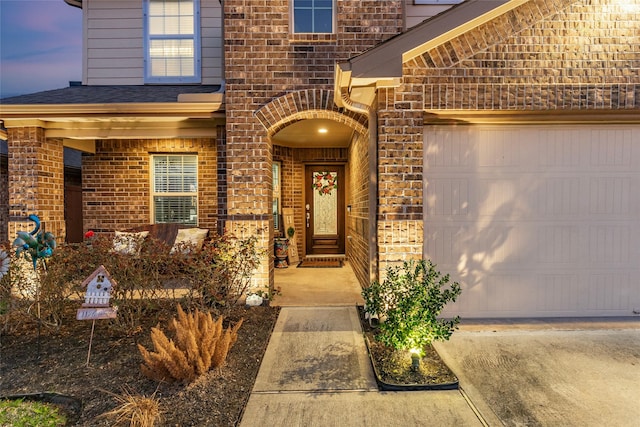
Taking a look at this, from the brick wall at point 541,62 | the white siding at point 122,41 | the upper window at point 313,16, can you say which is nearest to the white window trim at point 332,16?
the upper window at point 313,16

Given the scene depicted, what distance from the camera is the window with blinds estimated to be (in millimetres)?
8047

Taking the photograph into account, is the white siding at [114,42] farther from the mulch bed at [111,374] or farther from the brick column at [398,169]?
the brick column at [398,169]

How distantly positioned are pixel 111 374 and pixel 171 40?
671cm

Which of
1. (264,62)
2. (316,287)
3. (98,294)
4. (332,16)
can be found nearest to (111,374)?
(98,294)

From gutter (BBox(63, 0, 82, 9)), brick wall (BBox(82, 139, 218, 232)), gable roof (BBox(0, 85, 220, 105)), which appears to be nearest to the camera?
gable roof (BBox(0, 85, 220, 105))

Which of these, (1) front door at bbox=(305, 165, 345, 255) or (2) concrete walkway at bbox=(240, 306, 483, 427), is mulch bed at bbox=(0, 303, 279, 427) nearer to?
(2) concrete walkway at bbox=(240, 306, 483, 427)

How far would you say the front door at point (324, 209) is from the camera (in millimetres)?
9609

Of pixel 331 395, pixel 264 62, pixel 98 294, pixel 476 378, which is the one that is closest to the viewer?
pixel 331 395

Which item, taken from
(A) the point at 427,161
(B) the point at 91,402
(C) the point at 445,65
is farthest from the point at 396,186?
(B) the point at 91,402

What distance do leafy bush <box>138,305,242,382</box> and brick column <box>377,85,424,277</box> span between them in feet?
7.44

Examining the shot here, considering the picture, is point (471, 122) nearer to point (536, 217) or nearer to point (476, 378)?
point (536, 217)

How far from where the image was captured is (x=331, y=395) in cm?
310

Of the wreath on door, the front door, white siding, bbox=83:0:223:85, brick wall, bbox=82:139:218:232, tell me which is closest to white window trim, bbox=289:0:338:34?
white siding, bbox=83:0:223:85

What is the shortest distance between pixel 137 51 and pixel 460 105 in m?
6.64
